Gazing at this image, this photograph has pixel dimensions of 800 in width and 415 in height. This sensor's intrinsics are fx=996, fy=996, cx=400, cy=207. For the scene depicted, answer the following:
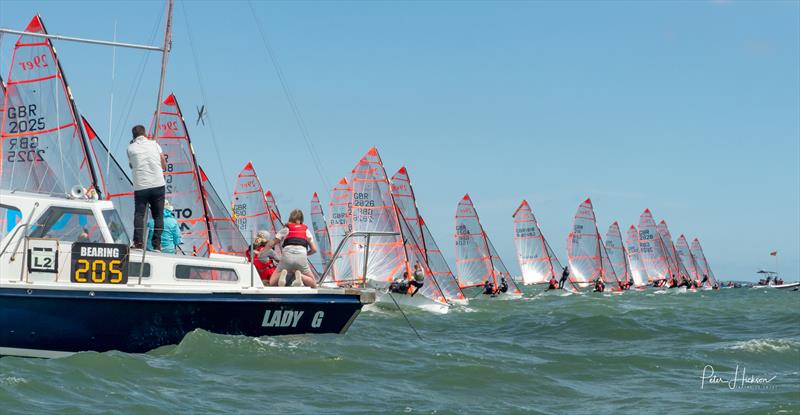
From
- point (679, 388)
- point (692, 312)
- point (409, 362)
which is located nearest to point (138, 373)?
point (409, 362)

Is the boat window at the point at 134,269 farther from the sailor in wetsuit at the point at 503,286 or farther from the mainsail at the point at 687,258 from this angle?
the mainsail at the point at 687,258

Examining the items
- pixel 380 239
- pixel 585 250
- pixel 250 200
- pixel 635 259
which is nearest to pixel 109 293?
pixel 380 239

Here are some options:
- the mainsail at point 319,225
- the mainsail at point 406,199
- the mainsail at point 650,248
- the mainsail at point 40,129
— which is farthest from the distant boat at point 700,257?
the mainsail at point 40,129

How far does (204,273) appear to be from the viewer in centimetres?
1373

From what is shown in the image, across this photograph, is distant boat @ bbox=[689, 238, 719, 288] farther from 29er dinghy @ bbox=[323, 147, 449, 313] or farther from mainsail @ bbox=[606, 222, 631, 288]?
29er dinghy @ bbox=[323, 147, 449, 313]

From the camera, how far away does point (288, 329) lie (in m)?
14.1

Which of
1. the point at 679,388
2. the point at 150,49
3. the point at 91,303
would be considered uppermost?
the point at 150,49

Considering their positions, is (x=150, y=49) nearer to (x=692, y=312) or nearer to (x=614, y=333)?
(x=614, y=333)

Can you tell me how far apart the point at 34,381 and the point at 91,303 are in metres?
2.14

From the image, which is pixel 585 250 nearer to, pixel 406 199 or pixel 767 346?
pixel 406 199

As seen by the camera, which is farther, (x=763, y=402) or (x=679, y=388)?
(x=679, y=388)

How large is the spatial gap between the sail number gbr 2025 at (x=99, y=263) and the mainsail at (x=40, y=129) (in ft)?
16.6

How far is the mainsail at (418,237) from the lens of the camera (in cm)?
4056

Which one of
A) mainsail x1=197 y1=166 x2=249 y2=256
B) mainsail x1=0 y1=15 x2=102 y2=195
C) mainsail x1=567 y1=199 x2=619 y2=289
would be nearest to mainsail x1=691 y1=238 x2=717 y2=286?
mainsail x1=567 y1=199 x2=619 y2=289
